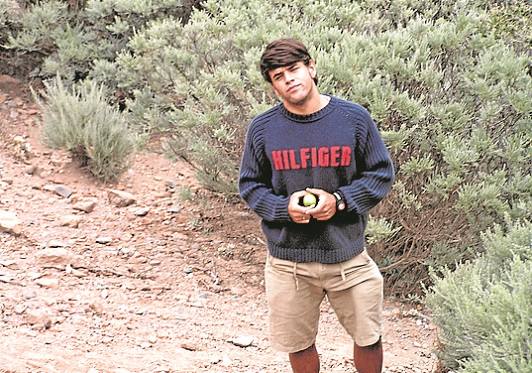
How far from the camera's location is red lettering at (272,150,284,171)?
292 centimetres

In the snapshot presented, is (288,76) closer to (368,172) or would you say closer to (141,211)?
(368,172)

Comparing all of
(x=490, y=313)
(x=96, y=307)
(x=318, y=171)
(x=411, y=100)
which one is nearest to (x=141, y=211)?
(x=96, y=307)

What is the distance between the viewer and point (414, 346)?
187 inches

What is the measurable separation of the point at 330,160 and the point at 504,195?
2.22m

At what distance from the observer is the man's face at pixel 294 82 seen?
113 inches

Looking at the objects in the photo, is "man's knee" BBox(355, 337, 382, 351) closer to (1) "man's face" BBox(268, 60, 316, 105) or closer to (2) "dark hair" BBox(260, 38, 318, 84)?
(1) "man's face" BBox(268, 60, 316, 105)

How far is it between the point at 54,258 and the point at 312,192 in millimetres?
2644

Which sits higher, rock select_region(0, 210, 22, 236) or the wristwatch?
the wristwatch

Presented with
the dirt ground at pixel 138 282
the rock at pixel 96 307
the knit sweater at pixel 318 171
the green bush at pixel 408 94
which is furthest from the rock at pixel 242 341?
the knit sweater at pixel 318 171

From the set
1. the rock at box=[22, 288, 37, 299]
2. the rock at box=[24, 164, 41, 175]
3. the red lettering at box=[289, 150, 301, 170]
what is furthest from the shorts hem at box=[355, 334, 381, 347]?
the rock at box=[24, 164, 41, 175]

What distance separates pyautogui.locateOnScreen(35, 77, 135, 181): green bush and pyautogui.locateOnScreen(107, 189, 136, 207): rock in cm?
24

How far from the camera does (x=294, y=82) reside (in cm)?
286

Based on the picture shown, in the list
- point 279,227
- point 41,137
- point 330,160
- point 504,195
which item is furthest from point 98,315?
point 41,137

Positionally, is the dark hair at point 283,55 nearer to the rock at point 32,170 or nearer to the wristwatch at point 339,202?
the wristwatch at point 339,202
